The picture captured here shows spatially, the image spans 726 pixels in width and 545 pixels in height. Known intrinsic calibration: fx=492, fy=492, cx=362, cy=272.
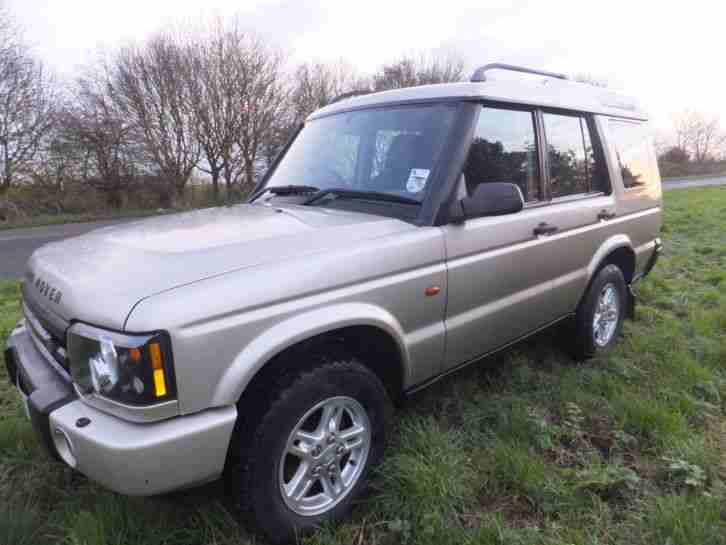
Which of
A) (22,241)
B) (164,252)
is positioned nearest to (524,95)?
(164,252)

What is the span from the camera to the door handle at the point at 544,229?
291 cm

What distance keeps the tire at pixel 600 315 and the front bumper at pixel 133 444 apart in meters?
2.75

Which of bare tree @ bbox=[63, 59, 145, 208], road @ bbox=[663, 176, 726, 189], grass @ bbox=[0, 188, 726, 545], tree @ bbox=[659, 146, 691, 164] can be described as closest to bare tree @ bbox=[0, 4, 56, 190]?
bare tree @ bbox=[63, 59, 145, 208]

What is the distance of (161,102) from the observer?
17547 mm

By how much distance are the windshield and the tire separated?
1812mm

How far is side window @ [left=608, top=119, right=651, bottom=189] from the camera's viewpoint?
378 cm

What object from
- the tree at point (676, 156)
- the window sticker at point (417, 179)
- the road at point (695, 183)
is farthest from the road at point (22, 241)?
the tree at point (676, 156)

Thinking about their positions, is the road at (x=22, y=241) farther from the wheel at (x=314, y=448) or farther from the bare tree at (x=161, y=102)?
the wheel at (x=314, y=448)

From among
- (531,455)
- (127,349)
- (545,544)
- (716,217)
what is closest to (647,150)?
(531,455)

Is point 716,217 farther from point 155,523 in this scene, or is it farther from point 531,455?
point 155,523

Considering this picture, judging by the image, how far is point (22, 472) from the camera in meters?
2.39

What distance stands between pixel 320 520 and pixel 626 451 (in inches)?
65.6

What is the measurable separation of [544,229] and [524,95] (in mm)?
815

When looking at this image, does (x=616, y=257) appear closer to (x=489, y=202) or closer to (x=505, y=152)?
(x=505, y=152)
